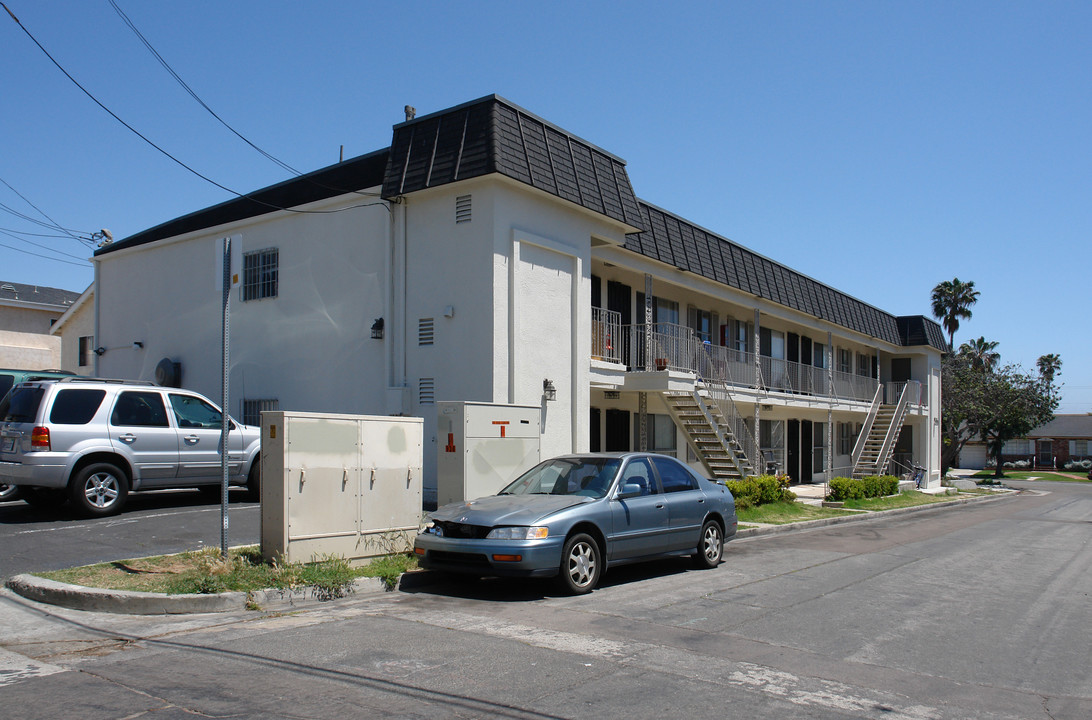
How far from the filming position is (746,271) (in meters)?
25.7

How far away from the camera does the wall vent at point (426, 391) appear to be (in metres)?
15.6

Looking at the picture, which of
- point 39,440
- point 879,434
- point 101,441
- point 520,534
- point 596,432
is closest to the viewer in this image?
point 520,534

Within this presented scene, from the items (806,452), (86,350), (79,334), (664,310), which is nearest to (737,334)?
(664,310)

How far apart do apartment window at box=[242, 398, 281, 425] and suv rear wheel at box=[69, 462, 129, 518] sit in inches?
243

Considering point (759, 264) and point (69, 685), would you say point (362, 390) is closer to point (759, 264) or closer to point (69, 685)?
point (69, 685)

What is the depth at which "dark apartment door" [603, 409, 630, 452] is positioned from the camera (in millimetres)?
21453

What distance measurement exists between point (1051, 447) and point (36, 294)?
3235 inches

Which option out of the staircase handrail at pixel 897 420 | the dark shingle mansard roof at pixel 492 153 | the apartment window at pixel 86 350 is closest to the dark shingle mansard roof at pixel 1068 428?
the staircase handrail at pixel 897 420

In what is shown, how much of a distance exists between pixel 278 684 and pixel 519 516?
3.63 metres

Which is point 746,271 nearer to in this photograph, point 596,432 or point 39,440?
point 596,432

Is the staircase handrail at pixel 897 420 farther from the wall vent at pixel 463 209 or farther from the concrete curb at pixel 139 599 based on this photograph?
the concrete curb at pixel 139 599

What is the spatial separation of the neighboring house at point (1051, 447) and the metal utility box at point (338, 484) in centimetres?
7841

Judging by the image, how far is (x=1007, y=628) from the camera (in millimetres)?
8078

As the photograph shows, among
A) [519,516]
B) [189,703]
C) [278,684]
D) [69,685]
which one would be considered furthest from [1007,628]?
[69,685]
